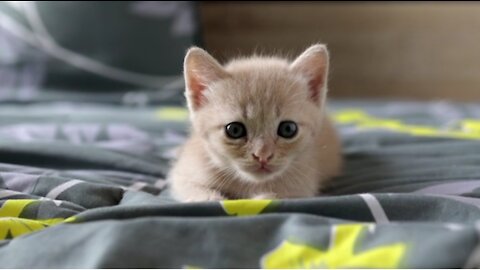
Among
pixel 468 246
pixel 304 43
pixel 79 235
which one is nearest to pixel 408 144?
pixel 468 246

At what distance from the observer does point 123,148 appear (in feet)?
5.23

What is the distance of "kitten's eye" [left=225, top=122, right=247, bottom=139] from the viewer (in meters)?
1.14

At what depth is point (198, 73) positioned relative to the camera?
122 cm

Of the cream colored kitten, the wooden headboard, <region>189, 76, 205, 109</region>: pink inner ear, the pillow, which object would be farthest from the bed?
the wooden headboard

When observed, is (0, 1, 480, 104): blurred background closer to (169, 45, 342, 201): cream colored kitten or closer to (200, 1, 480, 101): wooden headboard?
(200, 1, 480, 101): wooden headboard

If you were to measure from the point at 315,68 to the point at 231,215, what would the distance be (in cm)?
43

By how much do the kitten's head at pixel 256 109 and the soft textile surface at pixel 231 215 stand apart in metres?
0.15

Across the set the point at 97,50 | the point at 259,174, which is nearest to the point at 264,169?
the point at 259,174

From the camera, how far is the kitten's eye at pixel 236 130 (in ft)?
3.75

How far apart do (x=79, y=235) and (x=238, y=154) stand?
371 millimetres

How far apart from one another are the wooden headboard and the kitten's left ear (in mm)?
1637

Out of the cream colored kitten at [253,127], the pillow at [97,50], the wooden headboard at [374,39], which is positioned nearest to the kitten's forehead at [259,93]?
the cream colored kitten at [253,127]

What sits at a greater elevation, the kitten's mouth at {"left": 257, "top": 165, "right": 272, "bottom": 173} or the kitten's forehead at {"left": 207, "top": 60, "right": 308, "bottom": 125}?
the kitten's forehead at {"left": 207, "top": 60, "right": 308, "bottom": 125}

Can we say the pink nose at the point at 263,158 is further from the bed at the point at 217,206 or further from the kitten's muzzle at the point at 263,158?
the bed at the point at 217,206
